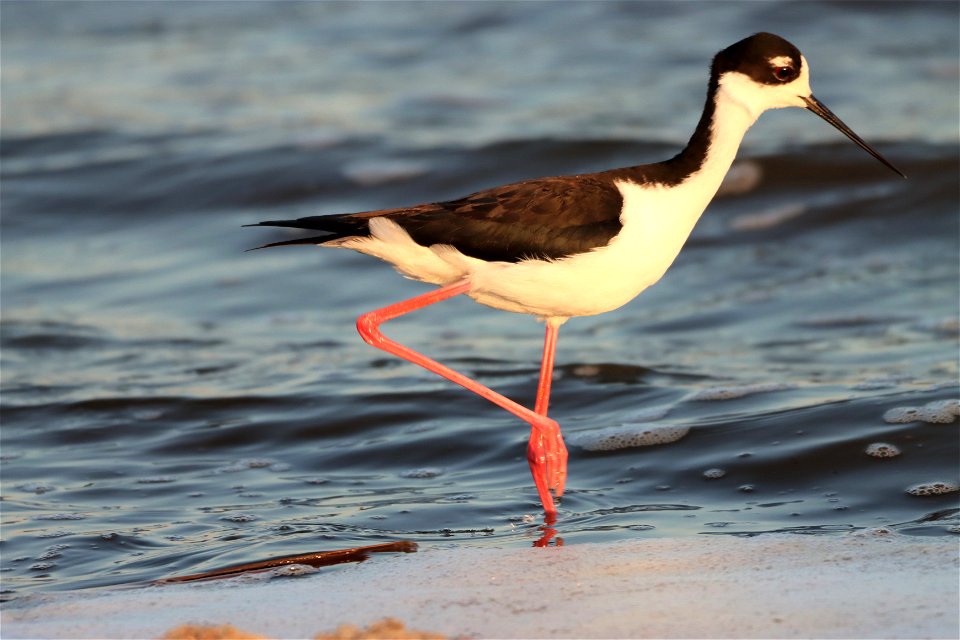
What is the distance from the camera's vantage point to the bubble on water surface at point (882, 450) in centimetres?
580

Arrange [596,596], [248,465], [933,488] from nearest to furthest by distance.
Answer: [596,596]
[933,488]
[248,465]

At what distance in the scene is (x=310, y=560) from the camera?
15.9ft

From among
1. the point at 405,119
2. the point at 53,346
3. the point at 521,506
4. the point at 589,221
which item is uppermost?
the point at 405,119

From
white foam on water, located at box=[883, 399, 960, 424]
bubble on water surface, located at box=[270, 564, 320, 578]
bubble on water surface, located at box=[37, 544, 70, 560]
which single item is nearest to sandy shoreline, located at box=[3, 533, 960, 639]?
bubble on water surface, located at box=[270, 564, 320, 578]

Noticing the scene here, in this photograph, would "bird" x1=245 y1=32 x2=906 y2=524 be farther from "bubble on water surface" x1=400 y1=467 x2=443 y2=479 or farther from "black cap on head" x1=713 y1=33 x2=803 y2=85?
"bubble on water surface" x1=400 y1=467 x2=443 y2=479

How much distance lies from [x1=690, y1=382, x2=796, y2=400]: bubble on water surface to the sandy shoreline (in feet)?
6.61

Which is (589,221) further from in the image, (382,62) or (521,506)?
(382,62)

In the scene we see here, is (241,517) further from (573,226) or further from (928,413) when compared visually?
(928,413)

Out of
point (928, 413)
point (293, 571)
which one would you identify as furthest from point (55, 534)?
point (928, 413)

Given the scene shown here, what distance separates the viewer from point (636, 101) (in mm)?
12898

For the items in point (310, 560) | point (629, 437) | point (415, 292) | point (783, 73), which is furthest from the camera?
point (415, 292)

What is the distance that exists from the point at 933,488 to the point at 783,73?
1777mm

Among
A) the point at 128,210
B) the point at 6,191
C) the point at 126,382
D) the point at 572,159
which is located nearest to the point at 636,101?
the point at 572,159

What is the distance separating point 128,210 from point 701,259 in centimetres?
475
